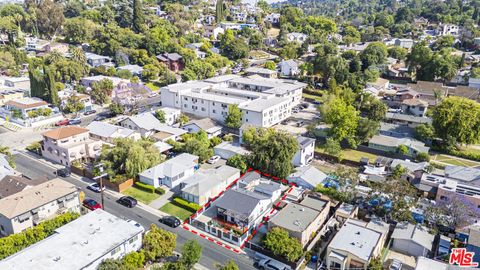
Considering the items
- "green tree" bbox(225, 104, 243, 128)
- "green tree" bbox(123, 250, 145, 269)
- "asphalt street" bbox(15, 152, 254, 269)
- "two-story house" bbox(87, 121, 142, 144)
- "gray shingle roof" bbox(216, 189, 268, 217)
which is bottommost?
"asphalt street" bbox(15, 152, 254, 269)

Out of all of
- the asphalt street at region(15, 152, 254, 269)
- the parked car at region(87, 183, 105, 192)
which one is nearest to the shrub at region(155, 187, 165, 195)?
the asphalt street at region(15, 152, 254, 269)

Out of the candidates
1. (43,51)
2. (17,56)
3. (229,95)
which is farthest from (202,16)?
(229,95)

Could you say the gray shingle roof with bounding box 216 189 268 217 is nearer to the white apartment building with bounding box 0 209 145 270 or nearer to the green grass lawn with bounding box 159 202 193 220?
the green grass lawn with bounding box 159 202 193 220

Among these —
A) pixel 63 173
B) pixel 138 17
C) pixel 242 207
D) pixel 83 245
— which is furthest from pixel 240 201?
pixel 138 17

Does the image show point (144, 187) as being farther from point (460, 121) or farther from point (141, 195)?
point (460, 121)

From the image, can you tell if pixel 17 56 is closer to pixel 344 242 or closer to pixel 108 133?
pixel 108 133

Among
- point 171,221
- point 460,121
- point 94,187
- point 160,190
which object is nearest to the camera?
point 171,221
